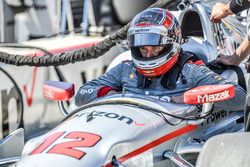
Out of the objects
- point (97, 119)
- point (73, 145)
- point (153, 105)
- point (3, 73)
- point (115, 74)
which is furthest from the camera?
point (3, 73)

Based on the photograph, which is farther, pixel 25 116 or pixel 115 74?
pixel 25 116

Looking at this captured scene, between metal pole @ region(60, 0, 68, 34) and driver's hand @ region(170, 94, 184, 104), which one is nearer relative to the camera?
driver's hand @ region(170, 94, 184, 104)

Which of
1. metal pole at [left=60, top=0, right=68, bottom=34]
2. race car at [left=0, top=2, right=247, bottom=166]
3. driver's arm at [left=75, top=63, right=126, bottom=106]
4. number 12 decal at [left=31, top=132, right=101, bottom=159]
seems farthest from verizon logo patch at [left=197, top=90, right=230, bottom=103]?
metal pole at [left=60, top=0, right=68, bottom=34]

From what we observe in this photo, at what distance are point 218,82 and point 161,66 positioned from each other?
35 centimetres

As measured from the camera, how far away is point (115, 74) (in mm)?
4285

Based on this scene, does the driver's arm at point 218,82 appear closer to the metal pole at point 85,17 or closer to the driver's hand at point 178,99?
the driver's hand at point 178,99

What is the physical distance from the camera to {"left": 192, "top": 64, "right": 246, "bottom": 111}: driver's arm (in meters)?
3.91

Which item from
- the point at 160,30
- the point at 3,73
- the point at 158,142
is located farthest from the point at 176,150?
the point at 3,73

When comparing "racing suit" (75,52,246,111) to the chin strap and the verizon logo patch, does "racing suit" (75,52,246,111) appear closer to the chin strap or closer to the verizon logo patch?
the chin strap

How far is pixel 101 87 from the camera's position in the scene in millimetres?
4172

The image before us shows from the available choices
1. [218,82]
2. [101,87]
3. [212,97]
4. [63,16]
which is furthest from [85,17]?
[212,97]

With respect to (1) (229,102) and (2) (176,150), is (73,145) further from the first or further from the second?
(1) (229,102)

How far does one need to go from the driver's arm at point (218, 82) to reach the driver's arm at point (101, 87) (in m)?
0.53

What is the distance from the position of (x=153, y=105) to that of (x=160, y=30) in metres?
0.49
